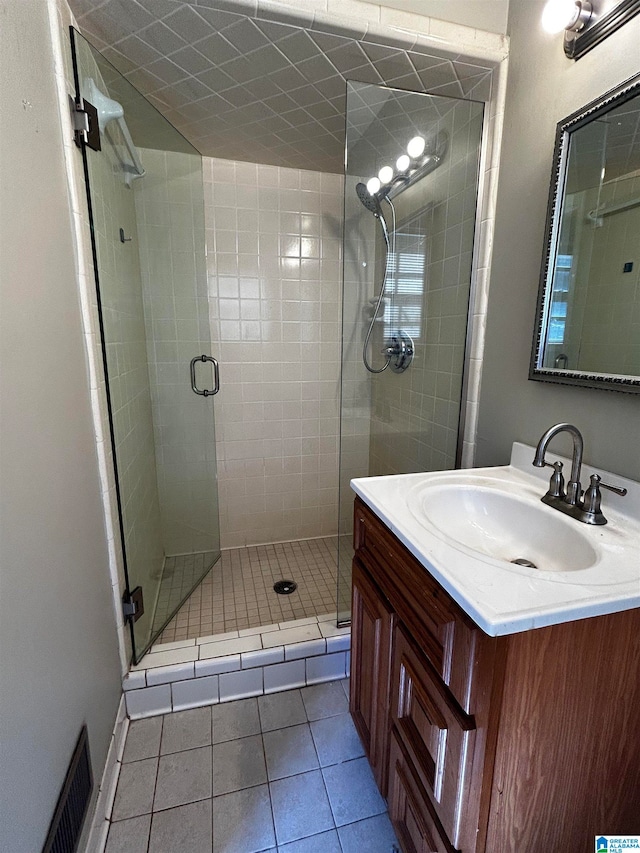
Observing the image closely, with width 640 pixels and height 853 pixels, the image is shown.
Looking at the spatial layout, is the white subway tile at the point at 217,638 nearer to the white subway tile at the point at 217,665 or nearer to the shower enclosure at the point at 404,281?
the white subway tile at the point at 217,665

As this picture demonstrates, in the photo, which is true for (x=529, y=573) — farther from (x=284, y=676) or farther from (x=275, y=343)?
(x=275, y=343)

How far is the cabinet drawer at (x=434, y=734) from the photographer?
2.15 ft

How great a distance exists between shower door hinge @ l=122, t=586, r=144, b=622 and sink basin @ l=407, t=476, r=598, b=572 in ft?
3.54

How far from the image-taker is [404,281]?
1.74m

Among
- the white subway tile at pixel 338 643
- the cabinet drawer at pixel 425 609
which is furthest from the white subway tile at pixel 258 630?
the cabinet drawer at pixel 425 609

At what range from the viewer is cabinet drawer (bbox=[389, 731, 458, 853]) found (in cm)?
75

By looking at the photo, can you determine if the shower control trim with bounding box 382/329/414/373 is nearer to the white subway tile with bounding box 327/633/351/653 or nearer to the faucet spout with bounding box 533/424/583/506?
the faucet spout with bounding box 533/424/583/506

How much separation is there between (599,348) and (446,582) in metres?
0.76

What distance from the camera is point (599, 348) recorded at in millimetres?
986

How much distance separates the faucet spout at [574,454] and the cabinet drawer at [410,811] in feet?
2.35

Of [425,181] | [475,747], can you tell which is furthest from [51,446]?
[425,181]

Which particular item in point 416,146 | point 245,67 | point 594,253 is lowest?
point 594,253

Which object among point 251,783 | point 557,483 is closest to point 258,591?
point 251,783

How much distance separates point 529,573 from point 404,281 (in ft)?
4.60
